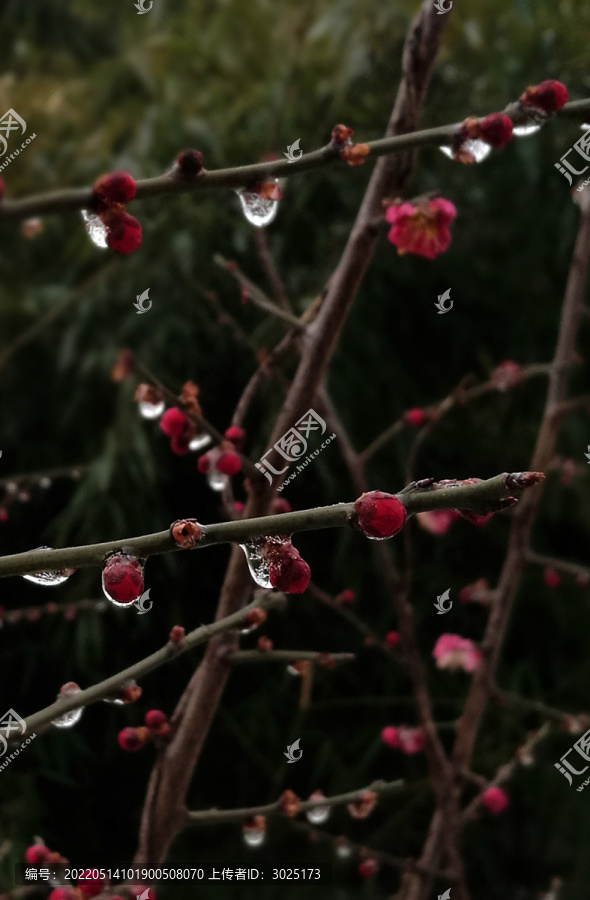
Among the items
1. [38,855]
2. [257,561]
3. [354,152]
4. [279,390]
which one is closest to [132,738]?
[38,855]

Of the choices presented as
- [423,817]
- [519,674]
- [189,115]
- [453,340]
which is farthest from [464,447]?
[189,115]

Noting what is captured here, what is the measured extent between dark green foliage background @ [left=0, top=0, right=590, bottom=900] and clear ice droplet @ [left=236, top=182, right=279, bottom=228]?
53 centimetres

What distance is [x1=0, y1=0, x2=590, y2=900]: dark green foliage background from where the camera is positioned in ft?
3.24

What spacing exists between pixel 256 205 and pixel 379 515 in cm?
20

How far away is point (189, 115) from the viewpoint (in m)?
1.16

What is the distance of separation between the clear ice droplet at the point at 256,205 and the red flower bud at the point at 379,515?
6.3 inches

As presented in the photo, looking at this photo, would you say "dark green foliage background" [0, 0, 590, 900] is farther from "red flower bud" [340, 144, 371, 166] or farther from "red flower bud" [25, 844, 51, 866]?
"red flower bud" [340, 144, 371, 166]

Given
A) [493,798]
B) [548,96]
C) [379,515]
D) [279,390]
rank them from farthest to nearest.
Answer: [279,390] → [493,798] → [548,96] → [379,515]

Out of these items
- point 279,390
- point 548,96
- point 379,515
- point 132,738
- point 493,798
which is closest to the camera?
point 379,515

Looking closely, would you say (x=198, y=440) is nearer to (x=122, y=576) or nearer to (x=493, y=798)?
(x=122, y=576)

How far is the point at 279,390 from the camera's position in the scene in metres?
0.94

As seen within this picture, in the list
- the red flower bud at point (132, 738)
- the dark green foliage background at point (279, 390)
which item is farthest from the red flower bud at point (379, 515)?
the dark green foliage background at point (279, 390)

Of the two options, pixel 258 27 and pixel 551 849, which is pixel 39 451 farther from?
pixel 551 849

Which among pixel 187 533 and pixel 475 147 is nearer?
pixel 187 533
